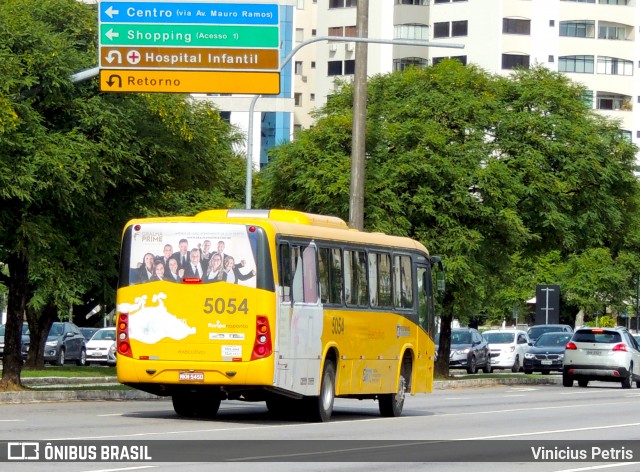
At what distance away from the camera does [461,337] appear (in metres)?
56.4

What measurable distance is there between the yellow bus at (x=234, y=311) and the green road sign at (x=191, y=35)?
599 cm

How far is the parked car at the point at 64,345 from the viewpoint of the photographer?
55.6 m

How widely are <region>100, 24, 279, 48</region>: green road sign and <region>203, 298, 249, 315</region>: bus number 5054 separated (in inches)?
301

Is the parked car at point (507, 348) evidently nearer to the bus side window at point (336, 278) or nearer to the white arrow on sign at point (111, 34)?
the white arrow on sign at point (111, 34)

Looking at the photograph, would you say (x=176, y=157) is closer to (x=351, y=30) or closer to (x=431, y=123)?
(x=431, y=123)

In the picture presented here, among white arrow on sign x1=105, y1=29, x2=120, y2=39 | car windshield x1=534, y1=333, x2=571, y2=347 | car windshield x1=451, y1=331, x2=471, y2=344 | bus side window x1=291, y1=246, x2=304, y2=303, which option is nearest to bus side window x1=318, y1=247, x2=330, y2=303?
bus side window x1=291, y1=246, x2=304, y2=303

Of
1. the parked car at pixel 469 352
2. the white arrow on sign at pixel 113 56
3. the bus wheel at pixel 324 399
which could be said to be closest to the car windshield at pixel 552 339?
the parked car at pixel 469 352

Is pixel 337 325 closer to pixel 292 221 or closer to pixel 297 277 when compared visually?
pixel 297 277

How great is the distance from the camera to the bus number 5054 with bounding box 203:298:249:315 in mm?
22438

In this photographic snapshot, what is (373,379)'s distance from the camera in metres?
25.9

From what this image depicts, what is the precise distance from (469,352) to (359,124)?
21.7 meters

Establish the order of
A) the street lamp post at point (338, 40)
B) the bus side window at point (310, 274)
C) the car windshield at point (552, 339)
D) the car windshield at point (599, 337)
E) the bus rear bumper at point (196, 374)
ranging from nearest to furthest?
the bus rear bumper at point (196, 374) < the bus side window at point (310, 274) < the street lamp post at point (338, 40) < the car windshield at point (599, 337) < the car windshield at point (552, 339)

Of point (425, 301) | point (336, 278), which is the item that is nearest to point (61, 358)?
point (425, 301)

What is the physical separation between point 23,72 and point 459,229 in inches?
626
